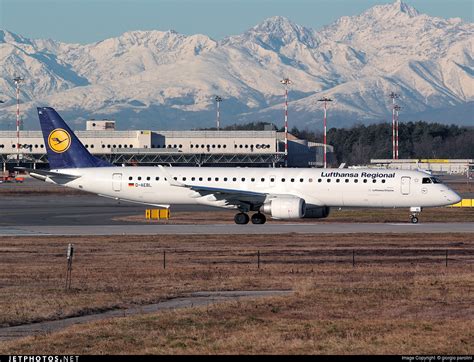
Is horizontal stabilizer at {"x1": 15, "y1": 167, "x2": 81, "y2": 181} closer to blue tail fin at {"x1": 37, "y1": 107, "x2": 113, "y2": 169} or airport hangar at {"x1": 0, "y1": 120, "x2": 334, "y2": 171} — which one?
blue tail fin at {"x1": 37, "y1": 107, "x2": 113, "y2": 169}

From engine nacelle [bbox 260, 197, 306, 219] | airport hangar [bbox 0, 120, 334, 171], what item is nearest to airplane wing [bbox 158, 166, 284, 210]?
engine nacelle [bbox 260, 197, 306, 219]

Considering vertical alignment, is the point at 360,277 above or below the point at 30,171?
below

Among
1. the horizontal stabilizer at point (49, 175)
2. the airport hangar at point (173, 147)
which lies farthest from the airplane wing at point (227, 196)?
the airport hangar at point (173, 147)

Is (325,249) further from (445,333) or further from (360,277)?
(445,333)

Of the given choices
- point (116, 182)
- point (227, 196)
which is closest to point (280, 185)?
point (227, 196)

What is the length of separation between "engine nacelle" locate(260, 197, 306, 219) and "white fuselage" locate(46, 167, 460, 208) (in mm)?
1885

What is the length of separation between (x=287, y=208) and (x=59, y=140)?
15.9m

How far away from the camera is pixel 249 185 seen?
62.2 meters

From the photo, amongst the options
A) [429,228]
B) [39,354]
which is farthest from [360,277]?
[429,228]

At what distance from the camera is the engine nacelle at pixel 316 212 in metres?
61.8

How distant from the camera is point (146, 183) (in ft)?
208

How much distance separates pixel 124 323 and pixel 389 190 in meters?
35.9

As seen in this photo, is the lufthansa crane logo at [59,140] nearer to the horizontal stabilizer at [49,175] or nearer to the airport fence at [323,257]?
the horizontal stabilizer at [49,175]

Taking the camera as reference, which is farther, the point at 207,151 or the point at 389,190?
the point at 207,151
